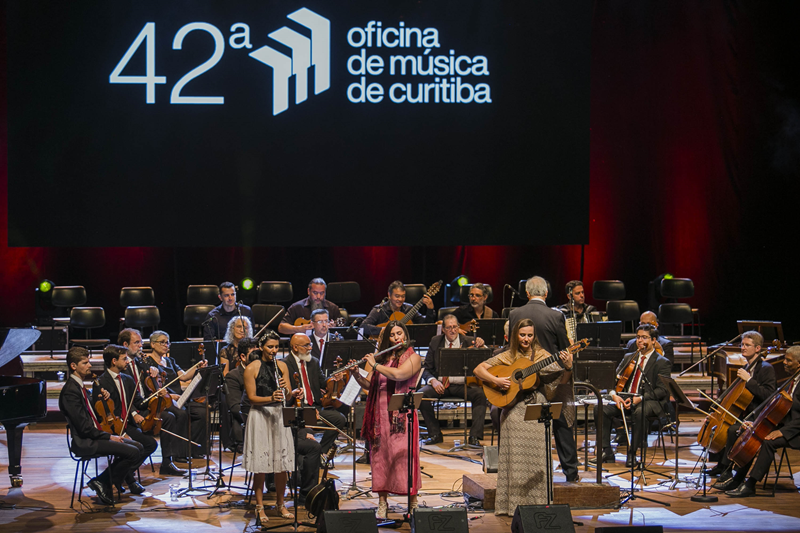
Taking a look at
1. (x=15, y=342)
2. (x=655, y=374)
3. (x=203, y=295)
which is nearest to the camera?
(x=15, y=342)

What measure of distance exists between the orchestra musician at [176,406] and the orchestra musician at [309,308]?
1.49 meters

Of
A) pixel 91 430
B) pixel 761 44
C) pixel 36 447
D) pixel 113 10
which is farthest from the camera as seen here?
pixel 761 44

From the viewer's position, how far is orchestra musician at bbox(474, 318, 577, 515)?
562 centimetres

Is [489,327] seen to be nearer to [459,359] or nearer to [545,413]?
[459,359]

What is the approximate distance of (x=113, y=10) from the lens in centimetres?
1009

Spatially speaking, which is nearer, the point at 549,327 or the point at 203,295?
the point at 549,327

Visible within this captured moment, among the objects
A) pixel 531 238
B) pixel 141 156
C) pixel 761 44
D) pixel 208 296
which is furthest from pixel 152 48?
pixel 761 44

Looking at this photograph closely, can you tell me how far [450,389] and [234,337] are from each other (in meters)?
2.26

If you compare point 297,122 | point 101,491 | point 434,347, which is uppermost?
point 297,122

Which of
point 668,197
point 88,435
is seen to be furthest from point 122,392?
point 668,197

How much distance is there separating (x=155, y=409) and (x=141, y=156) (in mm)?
4160

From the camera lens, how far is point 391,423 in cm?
575

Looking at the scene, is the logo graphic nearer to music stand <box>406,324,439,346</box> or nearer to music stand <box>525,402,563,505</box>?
music stand <box>406,324,439,346</box>

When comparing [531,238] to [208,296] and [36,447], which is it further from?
[36,447]
